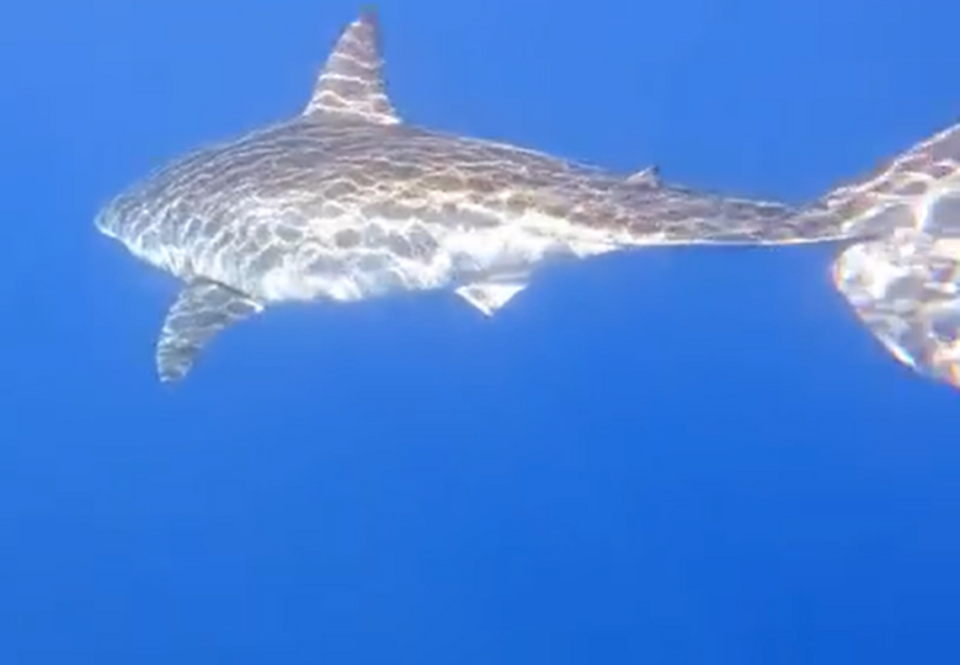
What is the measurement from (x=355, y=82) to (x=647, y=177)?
3717mm

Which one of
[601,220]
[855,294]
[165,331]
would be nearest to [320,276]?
[165,331]

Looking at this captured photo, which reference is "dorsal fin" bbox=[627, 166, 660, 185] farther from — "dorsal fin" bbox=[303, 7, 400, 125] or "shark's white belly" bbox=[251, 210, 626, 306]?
"dorsal fin" bbox=[303, 7, 400, 125]

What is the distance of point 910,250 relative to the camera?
9.39 meters

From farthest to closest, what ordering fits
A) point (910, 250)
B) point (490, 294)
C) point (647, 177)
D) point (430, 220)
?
point (490, 294)
point (430, 220)
point (647, 177)
point (910, 250)

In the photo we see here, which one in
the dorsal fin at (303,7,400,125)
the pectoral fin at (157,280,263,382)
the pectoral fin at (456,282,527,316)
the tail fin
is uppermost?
the dorsal fin at (303,7,400,125)

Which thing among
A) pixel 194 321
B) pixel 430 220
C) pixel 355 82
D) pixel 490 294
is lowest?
pixel 490 294

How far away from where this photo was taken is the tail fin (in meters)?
9.27

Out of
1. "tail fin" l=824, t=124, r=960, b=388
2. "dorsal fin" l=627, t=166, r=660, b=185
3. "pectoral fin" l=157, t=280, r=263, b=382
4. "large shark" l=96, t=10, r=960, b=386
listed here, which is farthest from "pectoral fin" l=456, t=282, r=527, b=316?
"tail fin" l=824, t=124, r=960, b=388

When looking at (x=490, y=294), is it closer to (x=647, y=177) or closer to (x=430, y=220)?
(x=430, y=220)

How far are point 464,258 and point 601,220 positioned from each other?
1184 mm

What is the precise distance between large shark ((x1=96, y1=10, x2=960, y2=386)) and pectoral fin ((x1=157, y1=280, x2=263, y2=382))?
0.04 ft

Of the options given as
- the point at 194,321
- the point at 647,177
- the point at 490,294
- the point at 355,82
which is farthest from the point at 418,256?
the point at 355,82

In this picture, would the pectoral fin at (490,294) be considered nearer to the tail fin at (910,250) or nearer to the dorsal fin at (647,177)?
the dorsal fin at (647,177)

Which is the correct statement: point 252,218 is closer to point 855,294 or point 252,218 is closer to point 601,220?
point 601,220
